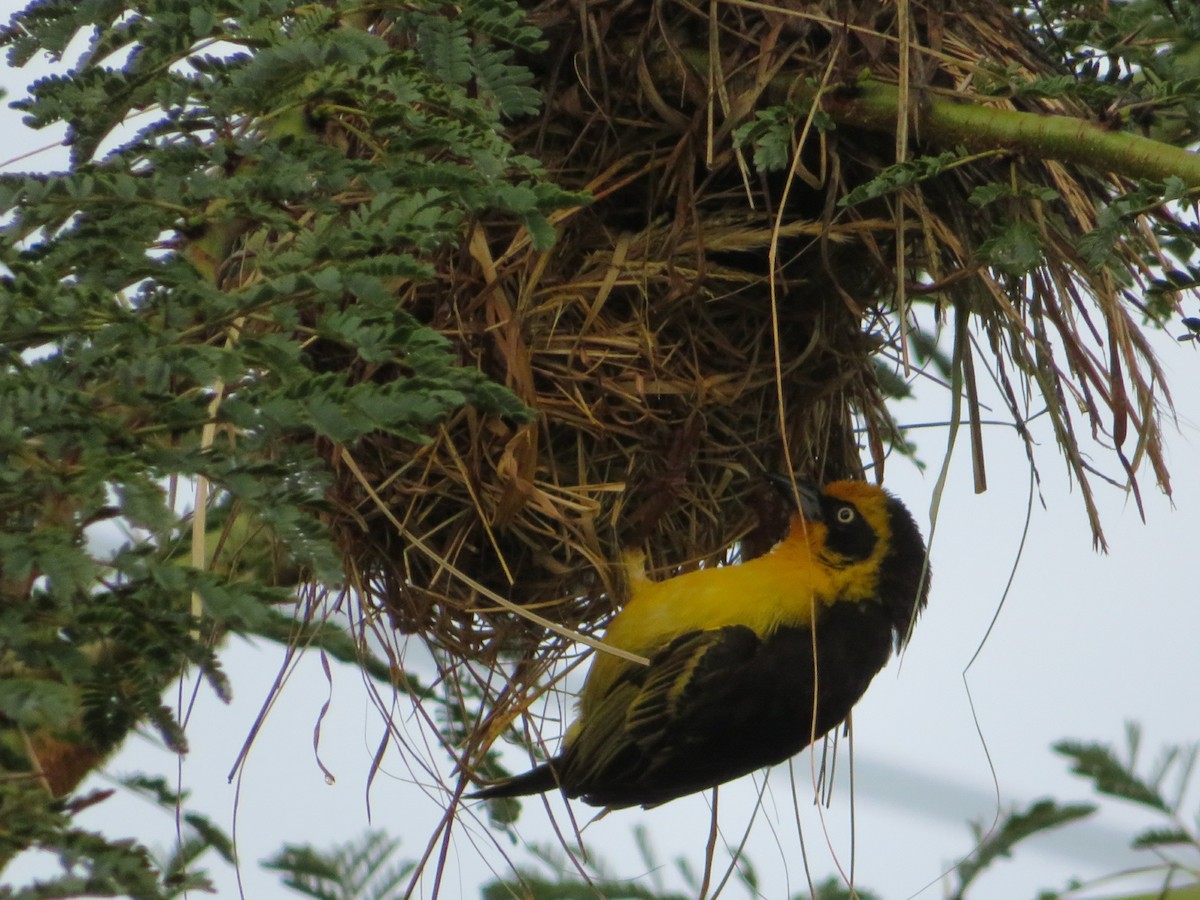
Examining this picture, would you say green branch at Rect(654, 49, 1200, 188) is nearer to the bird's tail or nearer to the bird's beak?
the bird's beak

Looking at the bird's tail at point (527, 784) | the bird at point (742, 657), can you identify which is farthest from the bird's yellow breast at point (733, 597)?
the bird's tail at point (527, 784)

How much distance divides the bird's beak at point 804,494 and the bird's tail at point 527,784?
26.7 inches

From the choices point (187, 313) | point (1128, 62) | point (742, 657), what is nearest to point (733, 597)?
point (742, 657)

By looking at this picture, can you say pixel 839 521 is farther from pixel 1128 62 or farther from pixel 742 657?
pixel 1128 62

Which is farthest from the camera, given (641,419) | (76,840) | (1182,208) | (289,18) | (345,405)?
(641,419)

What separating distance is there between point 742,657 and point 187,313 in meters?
1.55

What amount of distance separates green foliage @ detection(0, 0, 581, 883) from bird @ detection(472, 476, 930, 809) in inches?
41.3

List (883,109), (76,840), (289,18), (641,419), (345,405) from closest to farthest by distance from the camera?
(76,840) → (345,405) → (289,18) → (883,109) → (641,419)

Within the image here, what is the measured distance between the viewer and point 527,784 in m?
2.93

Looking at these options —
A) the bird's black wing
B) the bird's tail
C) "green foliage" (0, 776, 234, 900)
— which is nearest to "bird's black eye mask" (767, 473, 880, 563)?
the bird's black wing

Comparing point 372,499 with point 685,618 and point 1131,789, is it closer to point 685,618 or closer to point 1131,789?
point 685,618

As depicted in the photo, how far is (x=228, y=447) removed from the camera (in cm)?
162

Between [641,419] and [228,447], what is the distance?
1268 millimetres

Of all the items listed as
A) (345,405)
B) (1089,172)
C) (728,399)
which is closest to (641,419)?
(728,399)
